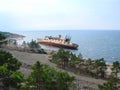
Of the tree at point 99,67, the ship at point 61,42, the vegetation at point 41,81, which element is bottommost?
the ship at point 61,42

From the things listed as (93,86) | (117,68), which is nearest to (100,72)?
(117,68)

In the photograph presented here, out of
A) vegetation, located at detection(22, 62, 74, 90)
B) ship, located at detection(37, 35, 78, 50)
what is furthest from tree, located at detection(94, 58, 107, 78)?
ship, located at detection(37, 35, 78, 50)

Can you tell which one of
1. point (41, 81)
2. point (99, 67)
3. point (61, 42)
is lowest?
point (61, 42)

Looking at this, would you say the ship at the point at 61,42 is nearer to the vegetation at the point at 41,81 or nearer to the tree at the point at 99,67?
the tree at the point at 99,67

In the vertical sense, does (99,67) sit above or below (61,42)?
above

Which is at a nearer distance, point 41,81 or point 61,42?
point 41,81

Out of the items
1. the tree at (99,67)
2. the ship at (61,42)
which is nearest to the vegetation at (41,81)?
the tree at (99,67)

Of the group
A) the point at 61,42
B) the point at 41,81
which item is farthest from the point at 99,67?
the point at 61,42

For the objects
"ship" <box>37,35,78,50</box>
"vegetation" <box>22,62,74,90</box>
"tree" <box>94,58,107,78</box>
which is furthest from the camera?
"ship" <box>37,35,78,50</box>

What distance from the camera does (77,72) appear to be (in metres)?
57.1

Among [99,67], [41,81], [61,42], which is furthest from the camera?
[61,42]

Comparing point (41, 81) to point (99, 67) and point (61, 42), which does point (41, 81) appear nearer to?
point (99, 67)

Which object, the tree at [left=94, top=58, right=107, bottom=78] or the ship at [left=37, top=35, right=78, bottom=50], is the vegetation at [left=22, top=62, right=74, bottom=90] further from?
the ship at [left=37, top=35, right=78, bottom=50]

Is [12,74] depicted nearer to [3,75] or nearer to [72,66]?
[3,75]
